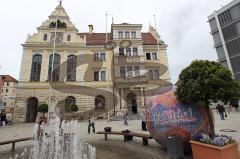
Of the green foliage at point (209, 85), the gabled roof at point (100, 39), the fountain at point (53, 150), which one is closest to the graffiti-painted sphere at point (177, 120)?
the green foliage at point (209, 85)

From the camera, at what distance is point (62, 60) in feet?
100

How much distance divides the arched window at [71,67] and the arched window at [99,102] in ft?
18.2

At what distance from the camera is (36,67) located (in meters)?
29.9

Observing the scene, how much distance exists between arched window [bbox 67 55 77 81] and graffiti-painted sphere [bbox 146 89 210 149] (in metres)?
24.7

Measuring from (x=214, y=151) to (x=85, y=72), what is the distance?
26.9m

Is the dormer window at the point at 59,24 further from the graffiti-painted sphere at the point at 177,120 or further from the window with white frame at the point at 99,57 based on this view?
the graffiti-painted sphere at the point at 177,120

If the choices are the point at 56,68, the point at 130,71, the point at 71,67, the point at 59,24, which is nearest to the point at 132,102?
the point at 130,71

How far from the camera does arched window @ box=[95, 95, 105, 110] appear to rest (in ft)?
96.7

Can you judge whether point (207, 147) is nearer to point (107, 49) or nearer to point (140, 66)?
point (140, 66)

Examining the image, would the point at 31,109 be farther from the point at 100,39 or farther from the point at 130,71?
the point at 130,71

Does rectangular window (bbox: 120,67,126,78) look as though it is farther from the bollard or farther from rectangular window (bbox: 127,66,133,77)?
the bollard

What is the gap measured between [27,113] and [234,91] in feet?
101

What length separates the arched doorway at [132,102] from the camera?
30467 millimetres

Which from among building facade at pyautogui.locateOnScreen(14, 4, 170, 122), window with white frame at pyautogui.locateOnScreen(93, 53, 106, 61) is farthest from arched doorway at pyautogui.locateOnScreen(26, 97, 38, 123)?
window with white frame at pyautogui.locateOnScreen(93, 53, 106, 61)
